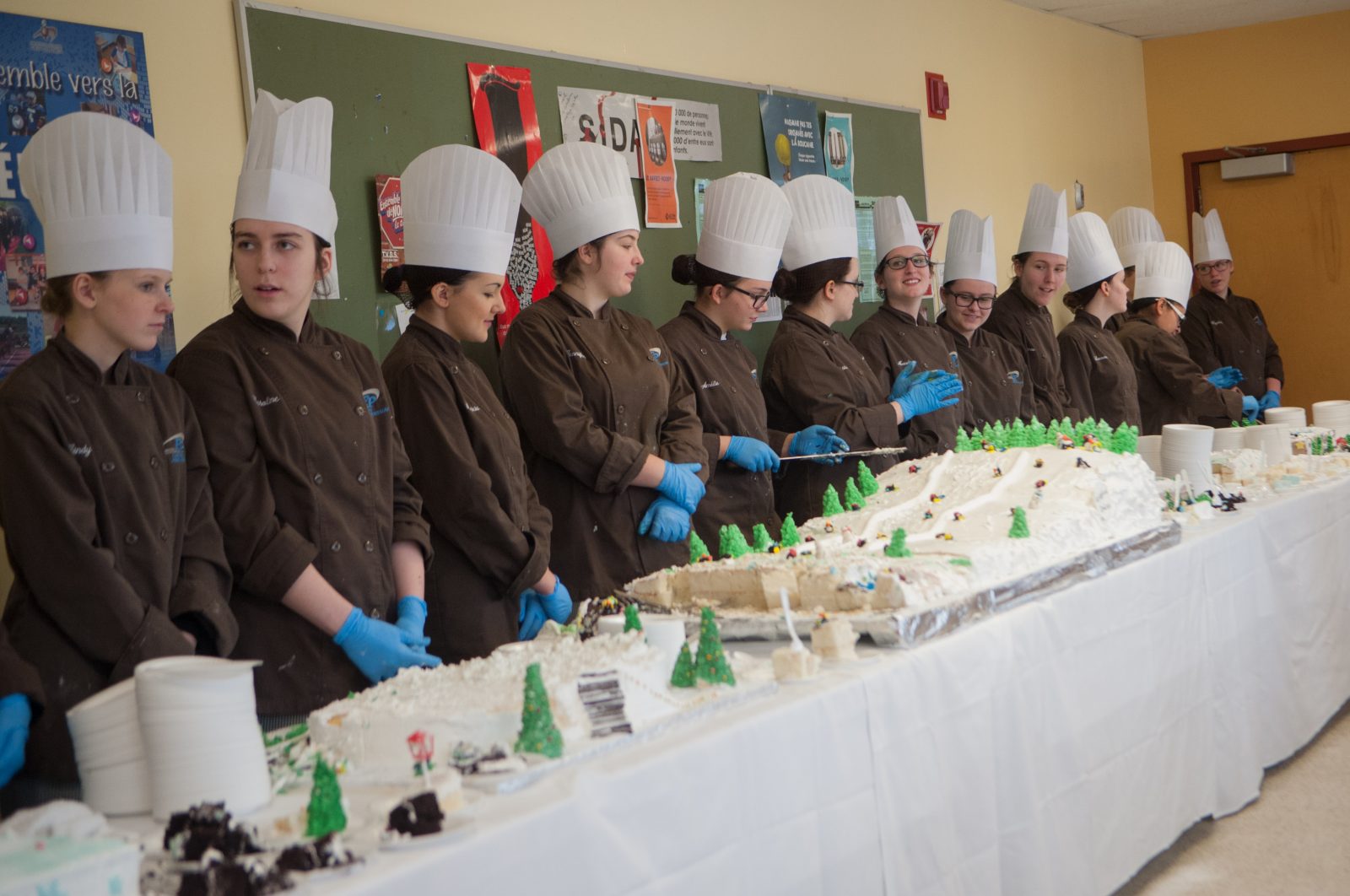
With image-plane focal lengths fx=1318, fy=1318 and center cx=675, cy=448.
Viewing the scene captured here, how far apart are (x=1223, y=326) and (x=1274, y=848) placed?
490 cm

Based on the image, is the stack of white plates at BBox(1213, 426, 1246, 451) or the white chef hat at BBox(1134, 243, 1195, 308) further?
the white chef hat at BBox(1134, 243, 1195, 308)

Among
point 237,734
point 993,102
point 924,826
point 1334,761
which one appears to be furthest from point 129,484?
point 993,102

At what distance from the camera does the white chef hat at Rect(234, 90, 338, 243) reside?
2367 millimetres

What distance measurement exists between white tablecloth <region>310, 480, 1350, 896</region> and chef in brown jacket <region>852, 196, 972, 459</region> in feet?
3.89

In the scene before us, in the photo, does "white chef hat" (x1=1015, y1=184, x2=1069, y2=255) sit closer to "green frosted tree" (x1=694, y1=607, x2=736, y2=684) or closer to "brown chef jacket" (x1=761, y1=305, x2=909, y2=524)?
"brown chef jacket" (x1=761, y1=305, x2=909, y2=524)

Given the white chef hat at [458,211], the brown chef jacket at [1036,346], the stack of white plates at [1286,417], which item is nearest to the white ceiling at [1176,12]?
the brown chef jacket at [1036,346]

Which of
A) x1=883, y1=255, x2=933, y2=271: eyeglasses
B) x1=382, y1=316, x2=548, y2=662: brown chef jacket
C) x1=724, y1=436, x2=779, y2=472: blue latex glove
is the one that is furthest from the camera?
x1=883, y1=255, x2=933, y2=271: eyeglasses

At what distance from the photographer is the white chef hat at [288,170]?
7.77ft

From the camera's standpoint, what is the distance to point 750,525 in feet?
12.4

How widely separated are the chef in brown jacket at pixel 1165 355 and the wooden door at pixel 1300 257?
71.7 inches

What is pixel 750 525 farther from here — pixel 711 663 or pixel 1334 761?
pixel 711 663

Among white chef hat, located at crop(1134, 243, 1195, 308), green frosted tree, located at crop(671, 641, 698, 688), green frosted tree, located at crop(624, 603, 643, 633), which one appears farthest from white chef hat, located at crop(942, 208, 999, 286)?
green frosted tree, located at crop(671, 641, 698, 688)

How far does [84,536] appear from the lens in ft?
6.24

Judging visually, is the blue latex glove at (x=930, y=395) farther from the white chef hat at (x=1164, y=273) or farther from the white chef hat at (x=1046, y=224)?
the white chef hat at (x=1164, y=273)
